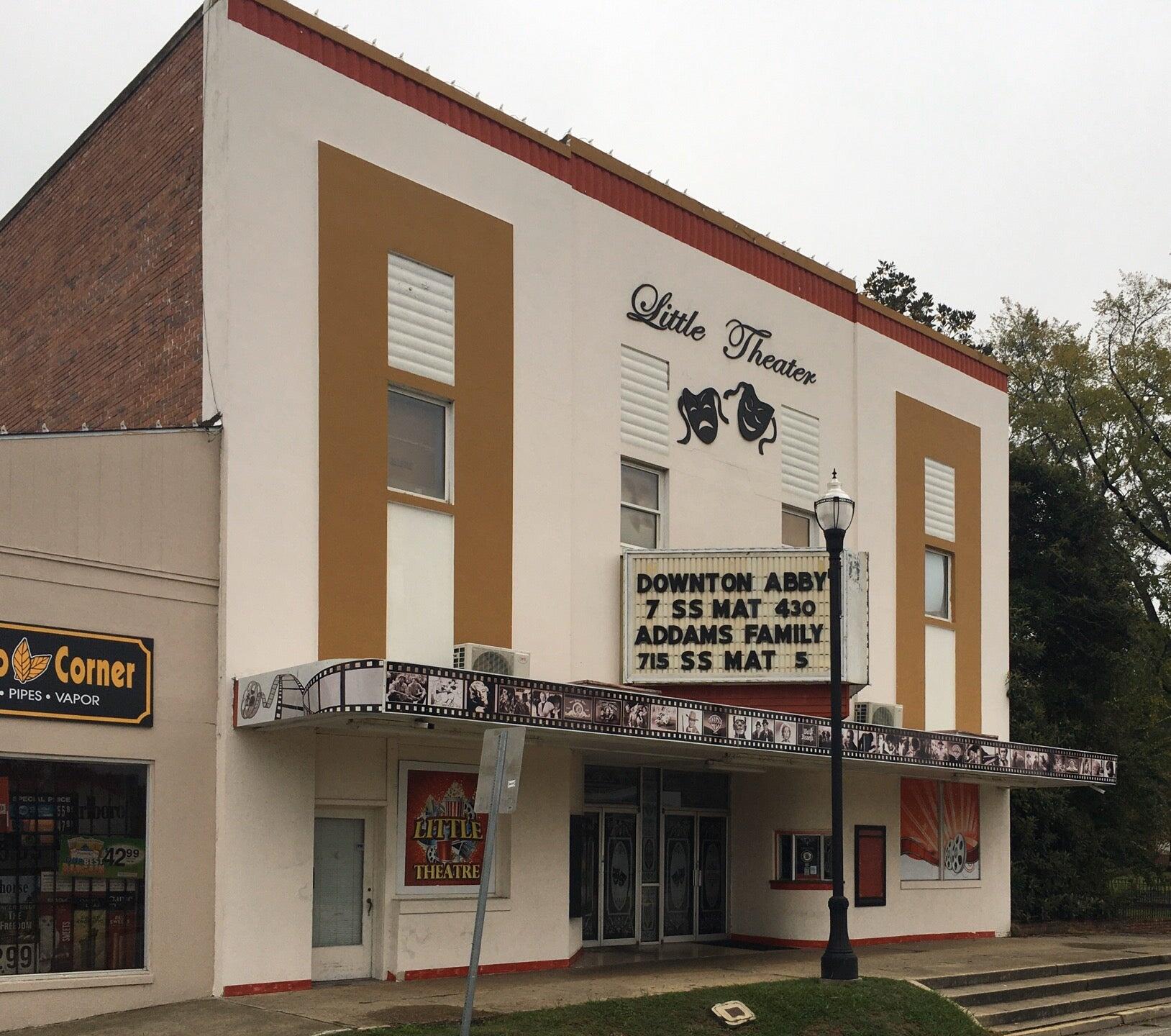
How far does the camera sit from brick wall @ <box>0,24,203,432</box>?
55.0ft

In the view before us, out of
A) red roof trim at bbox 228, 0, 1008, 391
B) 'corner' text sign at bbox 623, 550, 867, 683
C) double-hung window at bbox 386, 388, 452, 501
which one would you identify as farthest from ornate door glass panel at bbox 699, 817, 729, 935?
red roof trim at bbox 228, 0, 1008, 391

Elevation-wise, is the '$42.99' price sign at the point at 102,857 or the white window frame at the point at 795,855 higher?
the '$42.99' price sign at the point at 102,857

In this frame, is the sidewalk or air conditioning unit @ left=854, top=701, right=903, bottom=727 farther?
air conditioning unit @ left=854, top=701, right=903, bottom=727

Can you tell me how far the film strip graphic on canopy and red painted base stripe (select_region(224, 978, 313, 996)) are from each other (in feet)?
8.97

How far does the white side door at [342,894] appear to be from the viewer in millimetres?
16297

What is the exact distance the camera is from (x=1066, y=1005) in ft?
63.0

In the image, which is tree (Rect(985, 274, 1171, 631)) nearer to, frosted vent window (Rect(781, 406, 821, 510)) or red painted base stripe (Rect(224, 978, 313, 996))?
frosted vent window (Rect(781, 406, 821, 510))

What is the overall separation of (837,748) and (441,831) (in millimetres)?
4901

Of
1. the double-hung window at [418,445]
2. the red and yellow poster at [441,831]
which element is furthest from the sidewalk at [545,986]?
the double-hung window at [418,445]

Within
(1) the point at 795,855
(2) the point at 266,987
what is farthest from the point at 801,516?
(2) the point at 266,987

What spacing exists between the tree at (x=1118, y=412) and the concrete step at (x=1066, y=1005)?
20218mm

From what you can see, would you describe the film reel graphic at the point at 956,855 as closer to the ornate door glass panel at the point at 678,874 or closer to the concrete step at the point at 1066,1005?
the concrete step at the point at 1066,1005

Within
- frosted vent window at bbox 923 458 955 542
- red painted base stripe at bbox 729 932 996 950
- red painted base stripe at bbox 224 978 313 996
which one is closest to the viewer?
red painted base stripe at bbox 224 978 313 996

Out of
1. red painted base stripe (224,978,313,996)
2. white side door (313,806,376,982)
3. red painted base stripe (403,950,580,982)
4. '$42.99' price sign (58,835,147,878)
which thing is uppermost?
'$42.99' price sign (58,835,147,878)
